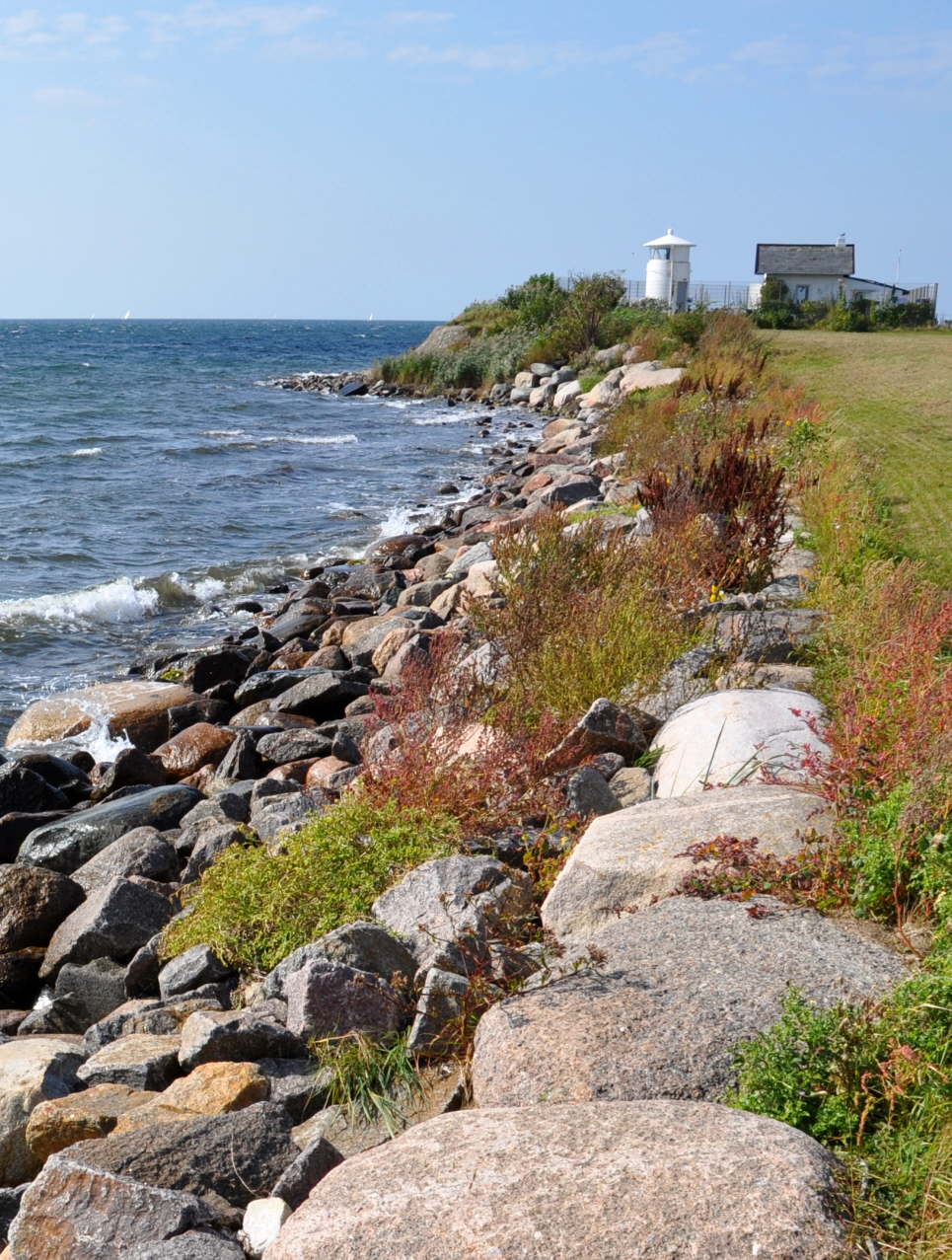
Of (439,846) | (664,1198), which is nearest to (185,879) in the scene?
(439,846)

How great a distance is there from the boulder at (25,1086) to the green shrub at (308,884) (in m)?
0.75

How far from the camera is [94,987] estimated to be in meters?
5.76

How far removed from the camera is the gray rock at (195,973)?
510cm

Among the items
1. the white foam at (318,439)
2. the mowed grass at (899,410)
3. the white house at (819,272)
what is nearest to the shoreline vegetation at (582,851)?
the mowed grass at (899,410)

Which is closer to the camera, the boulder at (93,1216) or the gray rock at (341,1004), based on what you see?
the boulder at (93,1216)

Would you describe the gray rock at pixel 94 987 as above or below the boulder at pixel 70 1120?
below

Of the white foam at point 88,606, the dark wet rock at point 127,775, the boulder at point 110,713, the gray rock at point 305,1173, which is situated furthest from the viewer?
the white foam at point 88,606

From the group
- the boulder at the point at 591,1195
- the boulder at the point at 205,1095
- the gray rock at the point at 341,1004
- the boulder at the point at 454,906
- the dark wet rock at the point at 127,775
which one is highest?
the boulder at the point at 591,1195

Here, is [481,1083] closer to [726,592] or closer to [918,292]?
[726,592]

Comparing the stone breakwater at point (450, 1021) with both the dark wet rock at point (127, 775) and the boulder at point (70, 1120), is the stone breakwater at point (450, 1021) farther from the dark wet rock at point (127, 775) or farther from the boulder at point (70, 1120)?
the dark wet rock at point (127, 775)

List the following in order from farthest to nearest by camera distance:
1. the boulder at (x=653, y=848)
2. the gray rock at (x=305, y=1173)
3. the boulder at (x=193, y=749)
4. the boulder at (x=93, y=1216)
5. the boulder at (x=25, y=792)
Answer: the boulder at (x=193, y=749), the boulder at (x=25, y=792), the boulder at (x=653, y=848), the gray rock at (x=305, y=1173), the boulder at (x=93, y=1216)

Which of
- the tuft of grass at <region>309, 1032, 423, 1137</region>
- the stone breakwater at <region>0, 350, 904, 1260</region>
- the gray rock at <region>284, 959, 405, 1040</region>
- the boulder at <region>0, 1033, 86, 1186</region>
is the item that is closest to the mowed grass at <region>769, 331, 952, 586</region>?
→ the stone breakwater at <region>0, 350, 904, 1260</region>

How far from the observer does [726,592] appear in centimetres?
906

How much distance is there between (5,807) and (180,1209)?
243 inches
